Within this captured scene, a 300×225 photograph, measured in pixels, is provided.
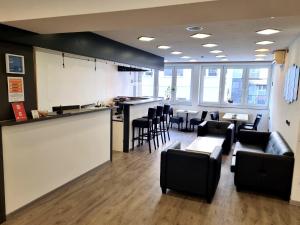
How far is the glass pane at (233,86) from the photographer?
8422mm

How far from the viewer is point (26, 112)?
9.66 feet

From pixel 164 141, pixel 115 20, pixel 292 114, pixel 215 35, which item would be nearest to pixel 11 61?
pixel 115 20

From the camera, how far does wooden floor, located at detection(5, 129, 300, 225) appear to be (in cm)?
280

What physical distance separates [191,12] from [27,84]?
2.22 m

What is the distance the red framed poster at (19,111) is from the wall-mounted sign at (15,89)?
0.05 metres

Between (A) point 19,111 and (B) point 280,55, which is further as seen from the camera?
(B) point 280,55

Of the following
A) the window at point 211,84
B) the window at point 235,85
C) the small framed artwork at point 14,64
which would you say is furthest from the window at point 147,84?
the small framed artwork at point 14,64

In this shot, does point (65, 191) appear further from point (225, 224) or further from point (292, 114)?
point (292, 114)

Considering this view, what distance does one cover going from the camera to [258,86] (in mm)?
8227

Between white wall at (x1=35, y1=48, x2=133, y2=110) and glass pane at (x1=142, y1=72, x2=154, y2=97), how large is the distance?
3.80ft

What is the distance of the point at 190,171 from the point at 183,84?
6.37 meters

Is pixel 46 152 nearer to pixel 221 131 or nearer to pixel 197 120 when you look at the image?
pixel 221 131

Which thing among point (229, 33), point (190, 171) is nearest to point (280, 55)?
point (229, 33)

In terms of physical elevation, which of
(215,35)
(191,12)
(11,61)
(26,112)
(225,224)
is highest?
(215,35)
